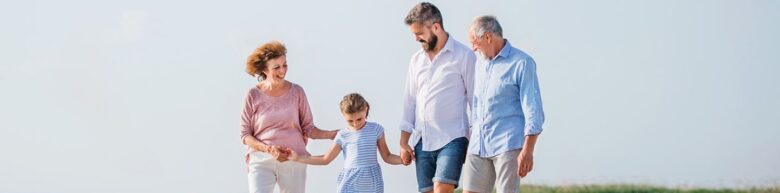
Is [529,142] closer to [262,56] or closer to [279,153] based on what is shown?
[279,153]

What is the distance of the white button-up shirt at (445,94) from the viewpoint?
785cm

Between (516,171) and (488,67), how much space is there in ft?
2.39

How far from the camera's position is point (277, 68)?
8344 mm

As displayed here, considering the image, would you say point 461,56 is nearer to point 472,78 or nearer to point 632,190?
point 472,78

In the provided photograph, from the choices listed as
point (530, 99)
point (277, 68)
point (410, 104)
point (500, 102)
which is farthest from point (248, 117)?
point (530, 99)

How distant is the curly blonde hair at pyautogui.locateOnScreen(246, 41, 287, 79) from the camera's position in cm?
830

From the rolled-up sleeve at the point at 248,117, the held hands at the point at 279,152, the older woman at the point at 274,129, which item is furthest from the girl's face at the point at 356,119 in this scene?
the rolled-up sleeve at the point at 248,117

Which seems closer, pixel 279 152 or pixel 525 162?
pixel 525 162

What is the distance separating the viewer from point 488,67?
7418 millimetres

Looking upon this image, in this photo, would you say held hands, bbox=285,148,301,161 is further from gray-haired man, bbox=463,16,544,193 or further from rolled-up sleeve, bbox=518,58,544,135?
rolled-up sleeve, bbox=518,58,544,135

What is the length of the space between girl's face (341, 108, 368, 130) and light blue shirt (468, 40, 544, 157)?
41.5 inches

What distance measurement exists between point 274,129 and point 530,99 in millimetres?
2357

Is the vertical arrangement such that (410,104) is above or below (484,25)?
below

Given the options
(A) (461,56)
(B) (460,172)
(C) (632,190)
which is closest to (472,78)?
(A) (461,56)
